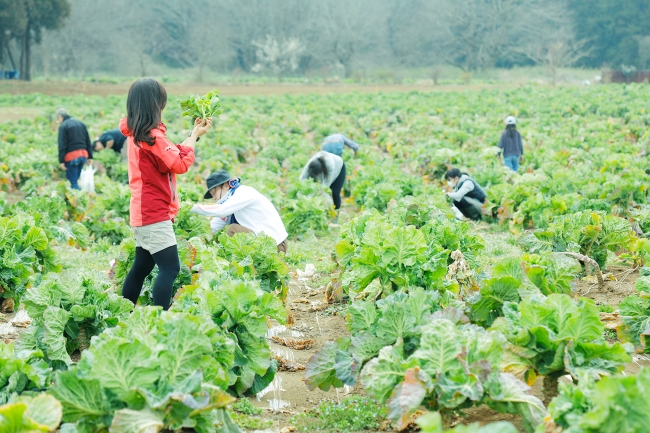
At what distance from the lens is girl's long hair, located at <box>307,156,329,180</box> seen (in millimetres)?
11174

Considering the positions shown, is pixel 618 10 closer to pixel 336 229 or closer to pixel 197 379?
pixel 336 229

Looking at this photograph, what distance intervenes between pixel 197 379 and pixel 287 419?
1.08 meters

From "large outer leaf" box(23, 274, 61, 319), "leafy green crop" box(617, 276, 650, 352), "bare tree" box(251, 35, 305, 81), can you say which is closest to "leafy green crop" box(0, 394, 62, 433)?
"large outer leaf" box(23, 274, 61, 319)

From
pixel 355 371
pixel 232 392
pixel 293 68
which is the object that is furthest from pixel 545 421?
pixel 293 68

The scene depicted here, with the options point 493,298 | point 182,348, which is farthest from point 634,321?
point 182,348

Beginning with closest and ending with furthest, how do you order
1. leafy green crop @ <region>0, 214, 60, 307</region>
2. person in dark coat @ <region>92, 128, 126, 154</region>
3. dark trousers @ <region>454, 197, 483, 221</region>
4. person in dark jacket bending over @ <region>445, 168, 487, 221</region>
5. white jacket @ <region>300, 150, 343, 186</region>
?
leafy green crop @ <region>0, 214, 60, 307</region>
person in dark jacket bending over @ <region>445, 168, 487, 221</region>
dark trousers @ <region>454, 197, 483, 221</region>
white jacket @ <region>300, 150, 343, 186</region>
person in dark coat @ <region>92, 128, 126, 154</region>

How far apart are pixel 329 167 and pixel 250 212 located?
4383 mm

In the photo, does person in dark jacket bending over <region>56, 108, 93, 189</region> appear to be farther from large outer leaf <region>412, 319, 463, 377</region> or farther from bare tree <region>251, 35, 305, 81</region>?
bare tree <region>251, 35, 305, 81</region>

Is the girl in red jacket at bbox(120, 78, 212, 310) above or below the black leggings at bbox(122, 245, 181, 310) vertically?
above

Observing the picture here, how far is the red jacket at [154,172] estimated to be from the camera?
466 cm

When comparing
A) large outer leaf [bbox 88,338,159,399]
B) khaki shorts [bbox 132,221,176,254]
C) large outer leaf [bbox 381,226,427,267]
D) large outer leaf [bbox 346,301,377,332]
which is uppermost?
khaki shorts [bbox 132,221,176,254]

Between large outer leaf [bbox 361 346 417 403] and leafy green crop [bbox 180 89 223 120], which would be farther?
leafy green crop [bbox 180 89 223 120]

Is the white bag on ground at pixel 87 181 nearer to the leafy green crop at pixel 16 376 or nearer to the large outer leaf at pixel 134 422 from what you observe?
the leafy green crop at pixel 16 376

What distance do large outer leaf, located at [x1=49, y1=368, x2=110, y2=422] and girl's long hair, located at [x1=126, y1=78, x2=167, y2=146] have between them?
1.74m
